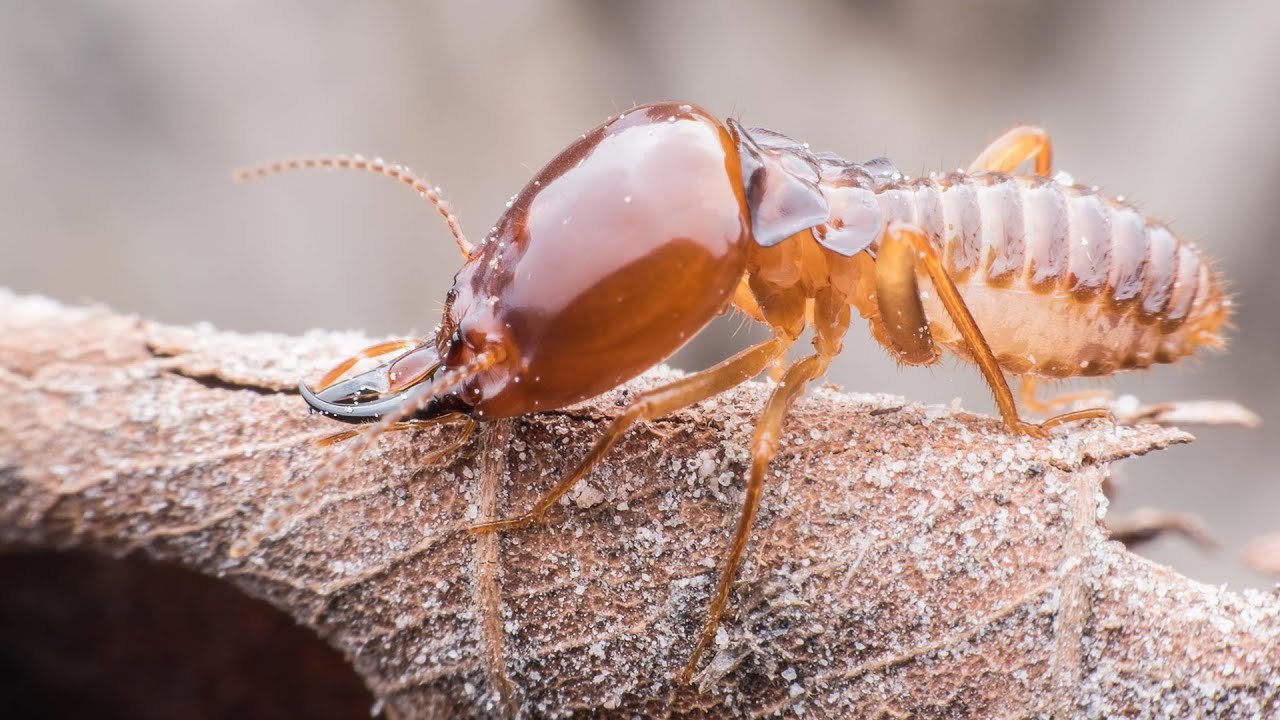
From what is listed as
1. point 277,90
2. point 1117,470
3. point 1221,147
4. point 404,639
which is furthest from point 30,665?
point 1221,147

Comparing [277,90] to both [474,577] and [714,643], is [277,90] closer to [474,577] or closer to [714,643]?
[474,577]

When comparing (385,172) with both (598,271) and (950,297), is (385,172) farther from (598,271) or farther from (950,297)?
(950,297)

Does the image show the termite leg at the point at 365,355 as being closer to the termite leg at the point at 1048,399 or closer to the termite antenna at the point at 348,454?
the termite antenna at the point at 348,454

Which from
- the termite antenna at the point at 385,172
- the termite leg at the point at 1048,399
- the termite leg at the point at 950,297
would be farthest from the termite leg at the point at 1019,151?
the termite antenna at the point at 385,172

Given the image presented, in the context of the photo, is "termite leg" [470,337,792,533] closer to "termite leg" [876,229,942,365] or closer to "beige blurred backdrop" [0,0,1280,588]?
"termite leg" [876,229,942,365]

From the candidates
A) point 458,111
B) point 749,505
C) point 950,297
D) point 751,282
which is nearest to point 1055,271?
point 950,297
